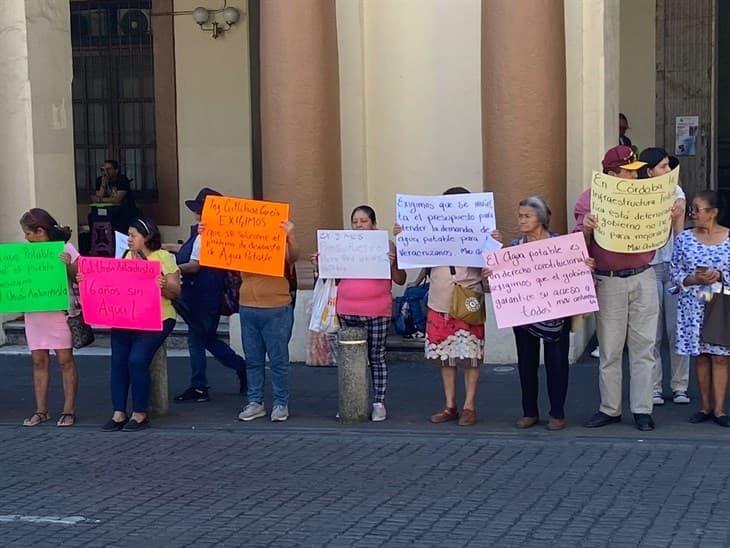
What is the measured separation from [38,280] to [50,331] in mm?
394

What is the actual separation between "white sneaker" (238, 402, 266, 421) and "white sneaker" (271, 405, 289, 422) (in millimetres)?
166

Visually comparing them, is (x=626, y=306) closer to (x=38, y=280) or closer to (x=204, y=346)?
(x=204, y=346)

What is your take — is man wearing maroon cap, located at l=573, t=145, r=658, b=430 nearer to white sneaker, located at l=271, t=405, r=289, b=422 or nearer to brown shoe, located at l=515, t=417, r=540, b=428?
brown shoe, located at l=515, t=417, r=540, b=428

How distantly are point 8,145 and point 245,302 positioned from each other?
4580mm

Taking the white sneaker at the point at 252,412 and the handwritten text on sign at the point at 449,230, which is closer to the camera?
the handwritten text on sign at the point at 449,230

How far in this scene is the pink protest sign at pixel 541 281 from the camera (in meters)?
8.91

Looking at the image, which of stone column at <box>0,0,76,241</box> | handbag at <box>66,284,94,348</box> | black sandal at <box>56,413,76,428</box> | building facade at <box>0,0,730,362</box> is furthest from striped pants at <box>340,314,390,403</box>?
stone column at <box>0,0,76,241</box>

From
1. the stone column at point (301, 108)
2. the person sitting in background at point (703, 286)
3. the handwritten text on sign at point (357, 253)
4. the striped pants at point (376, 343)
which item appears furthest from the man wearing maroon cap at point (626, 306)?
the stone column at point (301, 108)

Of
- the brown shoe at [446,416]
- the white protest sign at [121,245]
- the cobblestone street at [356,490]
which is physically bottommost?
the cobblestone street at [356,490]

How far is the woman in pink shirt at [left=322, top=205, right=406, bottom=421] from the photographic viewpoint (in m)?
9.63

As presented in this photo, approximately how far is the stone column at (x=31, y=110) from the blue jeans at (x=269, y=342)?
169 inches

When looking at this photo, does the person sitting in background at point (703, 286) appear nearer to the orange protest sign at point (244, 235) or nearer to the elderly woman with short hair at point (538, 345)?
the elderly woman with short hair at point (538, 345)

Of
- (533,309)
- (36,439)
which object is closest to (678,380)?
(533,309)

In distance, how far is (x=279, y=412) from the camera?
978cm
